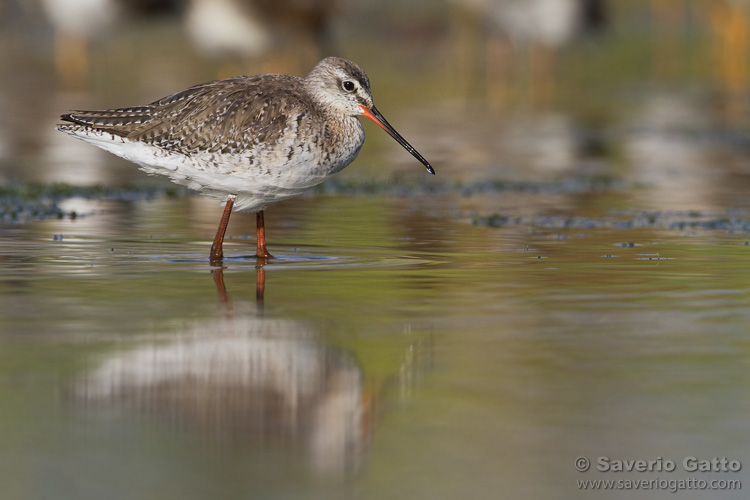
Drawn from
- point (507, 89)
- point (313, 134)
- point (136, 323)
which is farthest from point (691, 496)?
point (507, 89)

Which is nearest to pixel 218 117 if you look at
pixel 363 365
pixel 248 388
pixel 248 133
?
pixel 248 133

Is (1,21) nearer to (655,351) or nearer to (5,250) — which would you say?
(5,250)

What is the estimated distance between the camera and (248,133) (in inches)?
380

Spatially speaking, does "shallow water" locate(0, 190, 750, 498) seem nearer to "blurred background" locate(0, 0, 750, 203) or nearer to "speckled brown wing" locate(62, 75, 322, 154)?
"speckled brown wing" locate(62, 75, 322, 154)

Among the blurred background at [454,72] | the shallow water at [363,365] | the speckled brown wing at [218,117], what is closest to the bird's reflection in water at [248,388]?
the shallow water at [363,365]

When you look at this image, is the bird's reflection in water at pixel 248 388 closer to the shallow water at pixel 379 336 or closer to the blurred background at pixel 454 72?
the shallow water at pixel 379 336

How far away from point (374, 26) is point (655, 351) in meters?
34.9

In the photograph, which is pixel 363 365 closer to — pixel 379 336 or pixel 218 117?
pixel 379 336

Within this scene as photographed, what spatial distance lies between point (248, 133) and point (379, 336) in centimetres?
291

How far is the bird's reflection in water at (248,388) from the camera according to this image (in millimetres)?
5324

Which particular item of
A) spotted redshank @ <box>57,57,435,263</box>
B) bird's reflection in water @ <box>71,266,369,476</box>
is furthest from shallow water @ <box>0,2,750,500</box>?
spotted redshank @ <box>57,57,435,263</box>

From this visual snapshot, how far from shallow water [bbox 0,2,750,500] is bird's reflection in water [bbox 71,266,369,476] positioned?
0.05 ft

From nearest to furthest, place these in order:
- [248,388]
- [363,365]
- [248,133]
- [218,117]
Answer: [248,388] < [363,365] < [248,133] < [218,117]

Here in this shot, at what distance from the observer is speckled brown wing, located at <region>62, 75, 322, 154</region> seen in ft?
31.8
